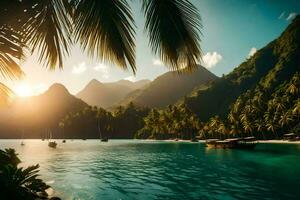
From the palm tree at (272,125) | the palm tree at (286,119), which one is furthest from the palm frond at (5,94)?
the palm tree at (272,125)

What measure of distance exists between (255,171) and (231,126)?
262 ft

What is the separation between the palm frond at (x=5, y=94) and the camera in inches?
157

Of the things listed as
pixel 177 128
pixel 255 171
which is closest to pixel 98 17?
pixel 255 171

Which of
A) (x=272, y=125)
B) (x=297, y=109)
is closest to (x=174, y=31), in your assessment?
(x=297, y=109)

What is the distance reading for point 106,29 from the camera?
3.00 meters

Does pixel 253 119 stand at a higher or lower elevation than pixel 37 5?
higher

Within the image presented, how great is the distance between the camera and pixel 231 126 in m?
108

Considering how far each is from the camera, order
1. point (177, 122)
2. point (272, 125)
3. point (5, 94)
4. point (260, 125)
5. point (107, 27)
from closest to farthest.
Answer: point (107, 27), point (5, 94), point (272, 125), point (260, 125), point (177, 122)

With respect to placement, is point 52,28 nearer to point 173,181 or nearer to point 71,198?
point 71,198

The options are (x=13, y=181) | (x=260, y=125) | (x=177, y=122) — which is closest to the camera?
(x=13, y=181)

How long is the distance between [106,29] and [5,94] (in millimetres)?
2119

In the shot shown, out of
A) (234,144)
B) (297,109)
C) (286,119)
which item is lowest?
(234,144)

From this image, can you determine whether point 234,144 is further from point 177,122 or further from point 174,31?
point 174,31

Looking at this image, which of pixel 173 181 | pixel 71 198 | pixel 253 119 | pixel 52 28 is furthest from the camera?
pixel 253 119
